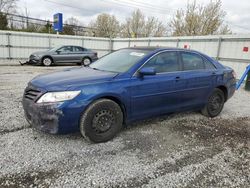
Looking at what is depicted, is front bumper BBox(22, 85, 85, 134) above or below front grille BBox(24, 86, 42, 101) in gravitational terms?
below

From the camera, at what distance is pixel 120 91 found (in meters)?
Answer: 3.11

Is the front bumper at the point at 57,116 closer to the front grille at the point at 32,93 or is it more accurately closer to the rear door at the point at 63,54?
the front grille at the point at 32,93

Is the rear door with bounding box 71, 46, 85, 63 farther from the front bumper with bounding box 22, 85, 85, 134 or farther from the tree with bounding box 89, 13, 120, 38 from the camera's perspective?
the tree with bounding box 89, 13, 120, 38

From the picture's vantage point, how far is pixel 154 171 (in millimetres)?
2496

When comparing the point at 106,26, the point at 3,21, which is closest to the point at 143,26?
the point at 106,26

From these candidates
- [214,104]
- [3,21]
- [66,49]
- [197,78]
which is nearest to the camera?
[197,78]

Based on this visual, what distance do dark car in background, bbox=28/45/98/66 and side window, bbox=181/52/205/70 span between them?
8657mm

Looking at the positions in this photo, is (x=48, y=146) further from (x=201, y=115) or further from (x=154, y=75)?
(x=201, y=115)

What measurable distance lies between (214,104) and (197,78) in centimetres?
97

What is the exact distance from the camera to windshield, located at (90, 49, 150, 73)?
11.5ft

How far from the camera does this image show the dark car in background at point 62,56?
12.2 m

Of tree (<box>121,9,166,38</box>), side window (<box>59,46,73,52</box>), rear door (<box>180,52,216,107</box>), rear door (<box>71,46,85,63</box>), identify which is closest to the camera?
rear door (<box>180,52,216,107</box>)

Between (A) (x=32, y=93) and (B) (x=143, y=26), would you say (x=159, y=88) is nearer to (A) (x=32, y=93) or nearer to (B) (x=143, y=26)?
(A) (x=32, y=93)

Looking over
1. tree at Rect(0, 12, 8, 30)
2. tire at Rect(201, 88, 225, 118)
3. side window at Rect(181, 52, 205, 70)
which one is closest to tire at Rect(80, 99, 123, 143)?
side window at Rect(181, 52, 205, 70)
